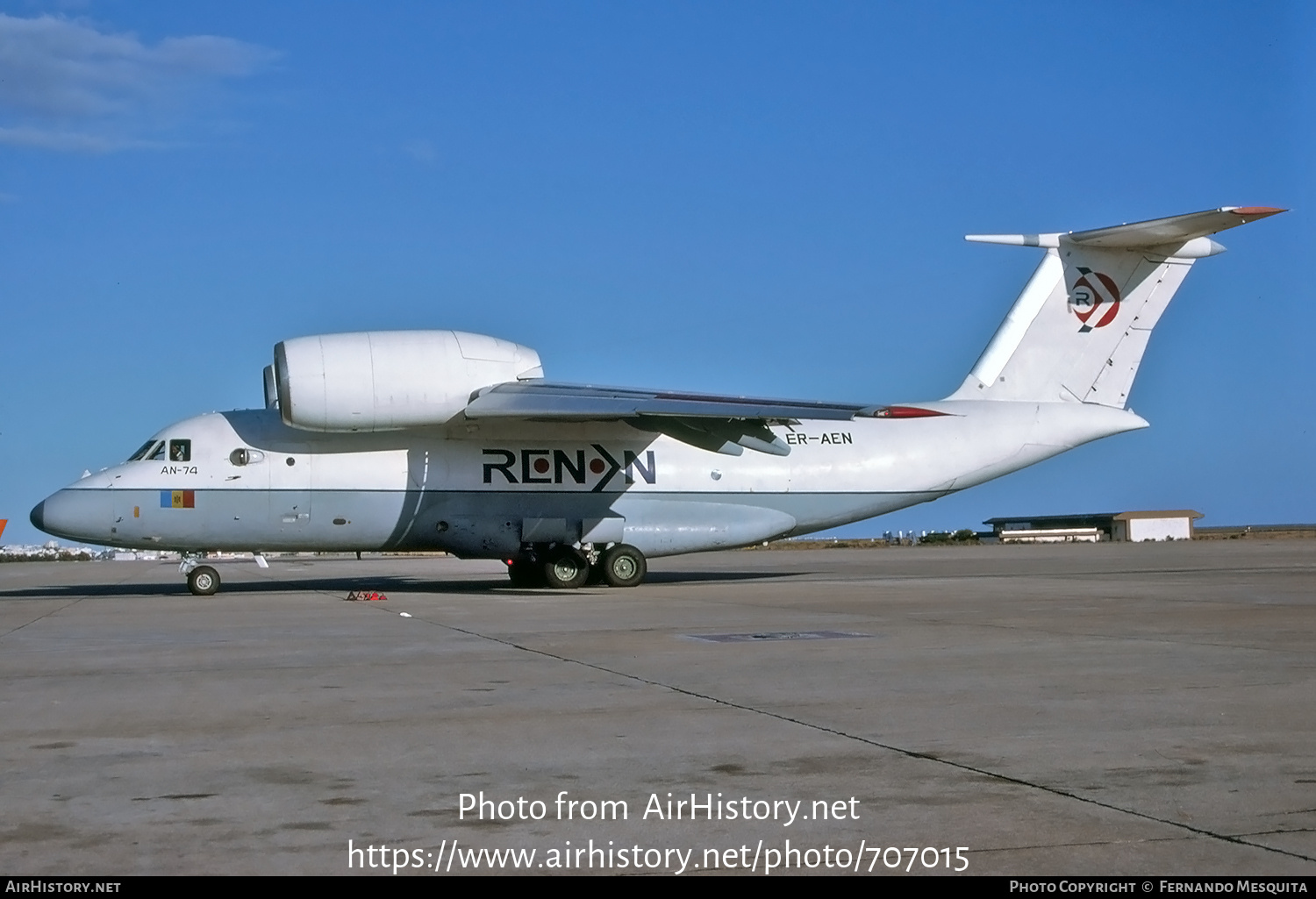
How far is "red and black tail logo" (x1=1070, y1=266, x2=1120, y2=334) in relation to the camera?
933 inches

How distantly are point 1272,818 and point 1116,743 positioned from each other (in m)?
1.54

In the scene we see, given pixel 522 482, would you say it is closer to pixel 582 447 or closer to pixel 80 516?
pixel 582 447

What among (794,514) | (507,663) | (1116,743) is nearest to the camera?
(1116,743)

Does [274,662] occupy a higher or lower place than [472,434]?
lower

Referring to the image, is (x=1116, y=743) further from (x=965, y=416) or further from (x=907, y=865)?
(x=965, y=416)

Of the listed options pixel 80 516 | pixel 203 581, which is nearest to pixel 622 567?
pixel 203 581

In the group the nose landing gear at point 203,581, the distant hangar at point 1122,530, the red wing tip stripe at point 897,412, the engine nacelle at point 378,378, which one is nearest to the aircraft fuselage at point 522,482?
the nose landing gear at point 203,581

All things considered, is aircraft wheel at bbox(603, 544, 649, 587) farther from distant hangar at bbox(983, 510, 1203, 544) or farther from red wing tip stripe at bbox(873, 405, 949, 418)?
distant hangar at bbox(983, 510, 1203, 544)

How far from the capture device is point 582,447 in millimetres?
21750

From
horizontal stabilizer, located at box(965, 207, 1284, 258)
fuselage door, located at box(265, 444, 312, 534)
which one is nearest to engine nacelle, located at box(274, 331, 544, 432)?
fuselage door, located at box(265, 444, 312, 534)

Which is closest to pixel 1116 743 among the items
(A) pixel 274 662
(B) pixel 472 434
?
(A) pixel 274 662

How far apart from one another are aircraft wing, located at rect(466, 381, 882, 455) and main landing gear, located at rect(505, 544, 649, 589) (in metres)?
2.21

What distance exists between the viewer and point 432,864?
170 inches

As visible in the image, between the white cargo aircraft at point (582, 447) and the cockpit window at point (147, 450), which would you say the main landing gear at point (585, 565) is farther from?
the cockpit window at point (147, 450)
